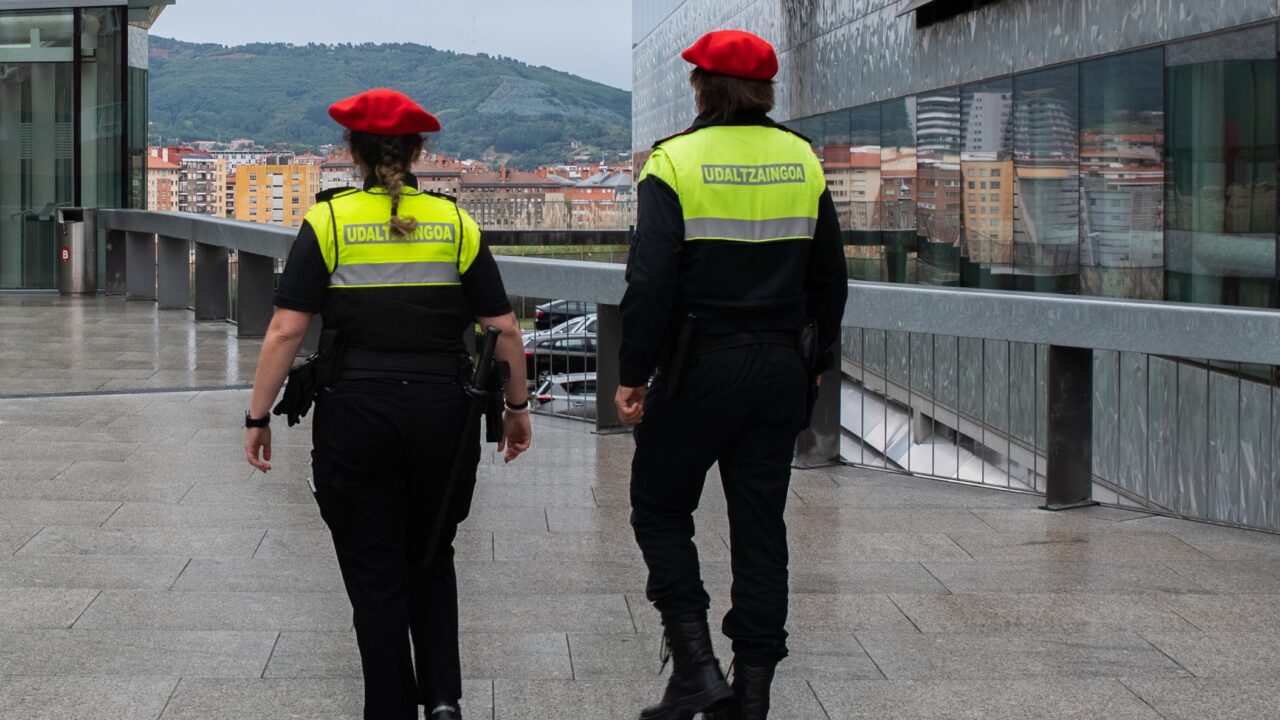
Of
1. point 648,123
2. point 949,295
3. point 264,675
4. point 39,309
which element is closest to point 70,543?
point 264,675

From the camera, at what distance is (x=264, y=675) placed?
4664mm

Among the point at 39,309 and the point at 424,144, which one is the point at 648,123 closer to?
the point at 39,309

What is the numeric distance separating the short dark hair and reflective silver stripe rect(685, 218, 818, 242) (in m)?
0.30

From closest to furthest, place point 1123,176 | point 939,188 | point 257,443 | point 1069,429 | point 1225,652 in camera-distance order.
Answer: point 257,443 → point 1225,652 → point 1069,429 → point 1123,176 → point 939,188

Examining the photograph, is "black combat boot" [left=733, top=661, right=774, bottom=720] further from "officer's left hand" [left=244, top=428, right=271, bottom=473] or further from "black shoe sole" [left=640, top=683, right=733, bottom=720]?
"officer's left hand" [left=244, top=428, right=271, bottom=473]

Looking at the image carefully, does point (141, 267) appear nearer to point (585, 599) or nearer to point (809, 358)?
point (585, 599)

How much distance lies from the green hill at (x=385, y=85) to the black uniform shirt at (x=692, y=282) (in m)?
92.3

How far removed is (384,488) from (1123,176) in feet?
41.5

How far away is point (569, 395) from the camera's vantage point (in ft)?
33.7

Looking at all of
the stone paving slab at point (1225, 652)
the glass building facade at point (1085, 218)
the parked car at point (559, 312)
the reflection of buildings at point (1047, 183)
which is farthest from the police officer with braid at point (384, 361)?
the reflection of buildings at point (1047, 183)

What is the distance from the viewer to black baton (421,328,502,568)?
4.14 metres

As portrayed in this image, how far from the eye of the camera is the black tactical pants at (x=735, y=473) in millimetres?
4309

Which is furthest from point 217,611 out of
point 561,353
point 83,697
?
point 561,353

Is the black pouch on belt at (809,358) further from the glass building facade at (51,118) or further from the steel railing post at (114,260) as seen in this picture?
the glass building facade at (51,118)
